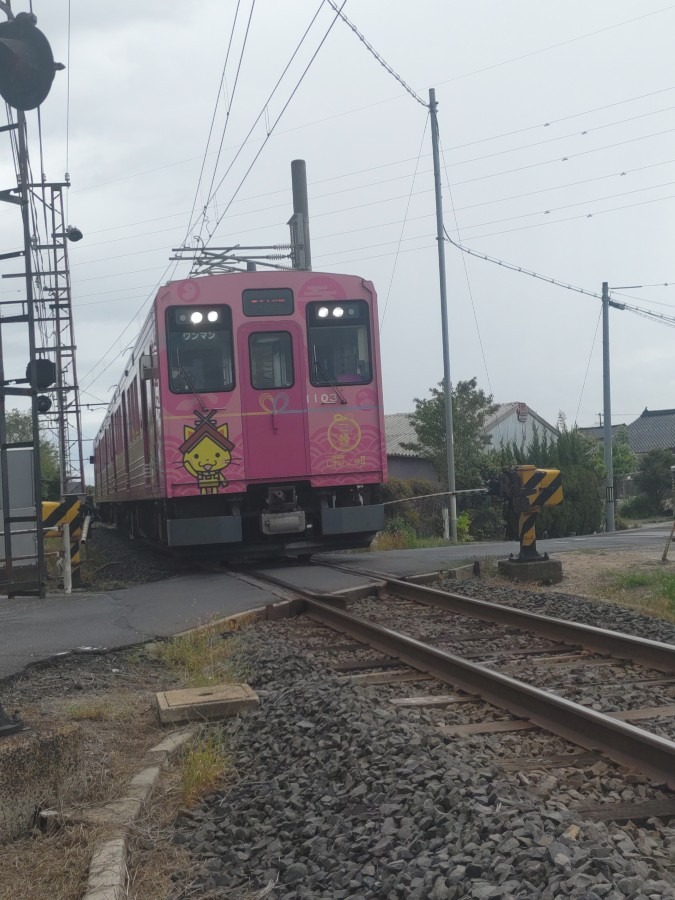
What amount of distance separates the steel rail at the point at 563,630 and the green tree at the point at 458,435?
2171 cm

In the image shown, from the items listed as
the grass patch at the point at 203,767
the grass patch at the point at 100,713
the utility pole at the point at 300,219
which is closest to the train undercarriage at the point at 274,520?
the grass patch at the point at 100,713

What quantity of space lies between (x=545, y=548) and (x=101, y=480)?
634 inches

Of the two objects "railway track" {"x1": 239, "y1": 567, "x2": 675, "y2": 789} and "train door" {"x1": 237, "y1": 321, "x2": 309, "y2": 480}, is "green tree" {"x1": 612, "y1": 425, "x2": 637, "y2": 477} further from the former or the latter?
"railway track" {"x1": 239, "y1": 567, "x2": 675, "y2": 789}

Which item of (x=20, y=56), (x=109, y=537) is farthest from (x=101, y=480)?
(x=20, y=56)

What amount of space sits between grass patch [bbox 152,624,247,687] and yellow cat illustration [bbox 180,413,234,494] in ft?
14.9

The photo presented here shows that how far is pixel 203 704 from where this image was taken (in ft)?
17.4

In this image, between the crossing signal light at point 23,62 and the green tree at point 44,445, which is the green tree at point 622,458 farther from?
the crossing signal light at point 23,62

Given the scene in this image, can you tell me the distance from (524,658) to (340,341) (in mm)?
7074

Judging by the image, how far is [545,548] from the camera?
1566 centimetres

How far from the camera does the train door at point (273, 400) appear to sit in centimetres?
1284

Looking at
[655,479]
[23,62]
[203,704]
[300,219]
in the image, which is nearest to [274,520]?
[203,704]

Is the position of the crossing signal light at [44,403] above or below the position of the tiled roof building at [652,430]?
below

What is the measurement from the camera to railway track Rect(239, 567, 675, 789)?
442 centimetres

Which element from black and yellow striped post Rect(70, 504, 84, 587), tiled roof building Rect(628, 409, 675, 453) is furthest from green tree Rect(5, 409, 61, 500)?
tiled roof building Rect(628, 409, 675, 453)
